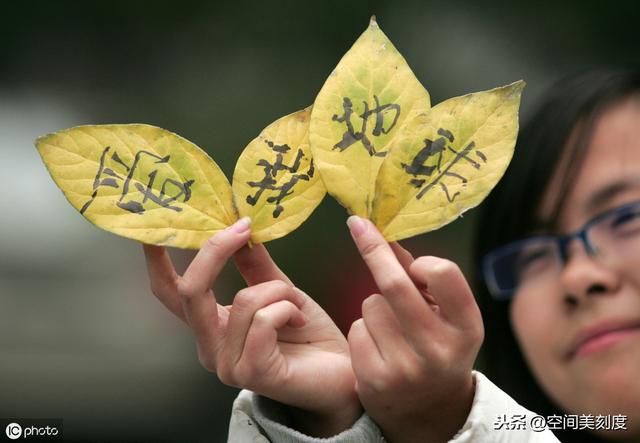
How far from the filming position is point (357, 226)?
439mm

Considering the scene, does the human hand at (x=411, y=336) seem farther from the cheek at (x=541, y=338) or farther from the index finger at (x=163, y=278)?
the cheek at (x=541, y=338)

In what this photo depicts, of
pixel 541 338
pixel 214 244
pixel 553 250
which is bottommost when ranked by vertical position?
pixel 541 338

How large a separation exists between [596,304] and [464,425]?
1.13ft

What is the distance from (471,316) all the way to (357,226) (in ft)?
0.32

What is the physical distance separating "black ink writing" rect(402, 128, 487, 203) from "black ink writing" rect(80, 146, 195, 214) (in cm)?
16

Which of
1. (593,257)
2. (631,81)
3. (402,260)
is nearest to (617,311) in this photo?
(593,257)

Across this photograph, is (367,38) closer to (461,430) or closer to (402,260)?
(402,260)

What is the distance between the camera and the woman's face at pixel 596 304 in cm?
73

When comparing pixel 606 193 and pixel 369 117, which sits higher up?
pixel 369 117

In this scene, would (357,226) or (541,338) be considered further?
(541,338)

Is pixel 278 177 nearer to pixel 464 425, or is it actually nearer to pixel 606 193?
pixel 464 425

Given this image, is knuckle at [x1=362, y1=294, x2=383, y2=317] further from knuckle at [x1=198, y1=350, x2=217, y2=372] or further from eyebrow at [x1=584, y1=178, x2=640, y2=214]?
eyebrow at [x1=584, y1=178, x2=640, y2=214]

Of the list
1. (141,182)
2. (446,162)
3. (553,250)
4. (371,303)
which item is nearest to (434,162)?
(446,162)

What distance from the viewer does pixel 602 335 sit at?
74 cm
